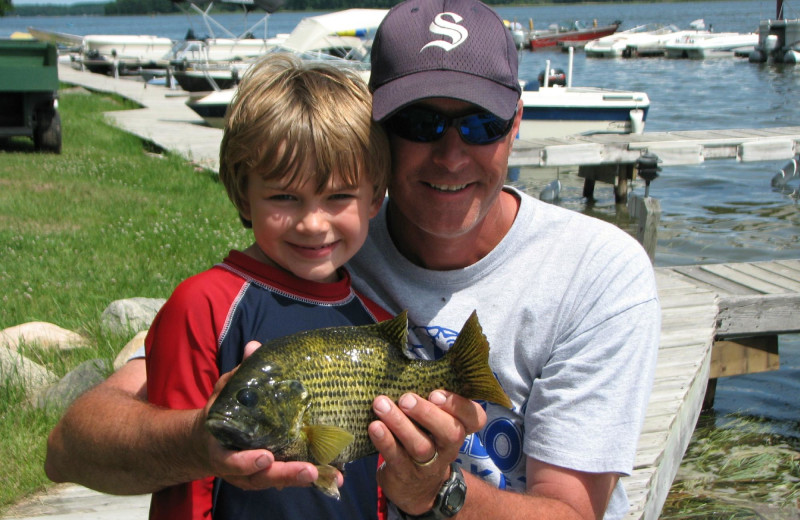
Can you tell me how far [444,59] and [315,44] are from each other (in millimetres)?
21070

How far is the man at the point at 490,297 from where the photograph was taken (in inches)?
88.6

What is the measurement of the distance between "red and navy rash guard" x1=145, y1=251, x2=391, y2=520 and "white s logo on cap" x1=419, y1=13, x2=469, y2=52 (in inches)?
33.7

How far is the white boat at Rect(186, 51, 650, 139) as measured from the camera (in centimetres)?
1750

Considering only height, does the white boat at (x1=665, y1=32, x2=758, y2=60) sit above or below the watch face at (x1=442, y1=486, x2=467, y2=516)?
above

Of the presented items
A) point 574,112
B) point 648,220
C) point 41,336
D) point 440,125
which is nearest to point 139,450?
point 440,125

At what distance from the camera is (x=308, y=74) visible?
7.98 feet

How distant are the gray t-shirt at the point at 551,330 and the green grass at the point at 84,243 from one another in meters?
2.37

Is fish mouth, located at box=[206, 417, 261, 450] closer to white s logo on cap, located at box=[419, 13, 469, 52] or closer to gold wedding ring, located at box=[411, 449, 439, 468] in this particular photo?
gold wedding ring, located at box=[411, 449, 439, 468]

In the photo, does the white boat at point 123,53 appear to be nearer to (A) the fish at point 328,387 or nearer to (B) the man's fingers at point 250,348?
(B) the man's fingers at point 250,348

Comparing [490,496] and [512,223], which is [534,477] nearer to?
[490,496]

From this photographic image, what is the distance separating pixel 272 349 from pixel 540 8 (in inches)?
7394

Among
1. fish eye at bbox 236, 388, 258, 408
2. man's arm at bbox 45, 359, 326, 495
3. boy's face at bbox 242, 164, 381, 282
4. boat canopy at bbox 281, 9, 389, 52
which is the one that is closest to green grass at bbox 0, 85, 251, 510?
man's arm at bbox 45, 359, 326, 495

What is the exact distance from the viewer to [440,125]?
2.51m

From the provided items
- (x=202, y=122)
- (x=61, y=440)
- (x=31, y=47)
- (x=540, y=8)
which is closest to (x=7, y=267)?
(x=61, y=440)
